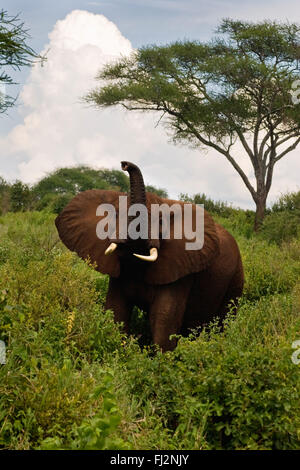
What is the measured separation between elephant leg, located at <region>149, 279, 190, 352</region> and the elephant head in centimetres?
18

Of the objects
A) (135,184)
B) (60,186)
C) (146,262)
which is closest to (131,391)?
(146,262)

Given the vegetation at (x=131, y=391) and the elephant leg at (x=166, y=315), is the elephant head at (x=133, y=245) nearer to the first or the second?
the elephant leg at (x=166, y=315)

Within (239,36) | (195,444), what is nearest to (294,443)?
(195,444)

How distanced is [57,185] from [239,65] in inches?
800

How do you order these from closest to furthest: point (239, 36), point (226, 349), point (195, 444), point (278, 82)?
point (195, 444) → point (226, 349) → point (278, 82) → point (239, 36)

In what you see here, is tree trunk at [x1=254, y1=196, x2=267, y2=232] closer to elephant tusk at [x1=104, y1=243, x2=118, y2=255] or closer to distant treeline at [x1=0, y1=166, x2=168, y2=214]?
distant treeline at [x1=0, y1=166, x2=168, y2=214]

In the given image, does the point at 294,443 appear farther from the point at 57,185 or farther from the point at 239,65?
the point at 57,185

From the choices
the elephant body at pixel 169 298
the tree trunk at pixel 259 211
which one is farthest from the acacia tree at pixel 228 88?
the elephant body at pixel 169 298

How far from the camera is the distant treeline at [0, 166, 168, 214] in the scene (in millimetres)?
25484

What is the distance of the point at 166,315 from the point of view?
24.2 ft

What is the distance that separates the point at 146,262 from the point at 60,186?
3753cm
